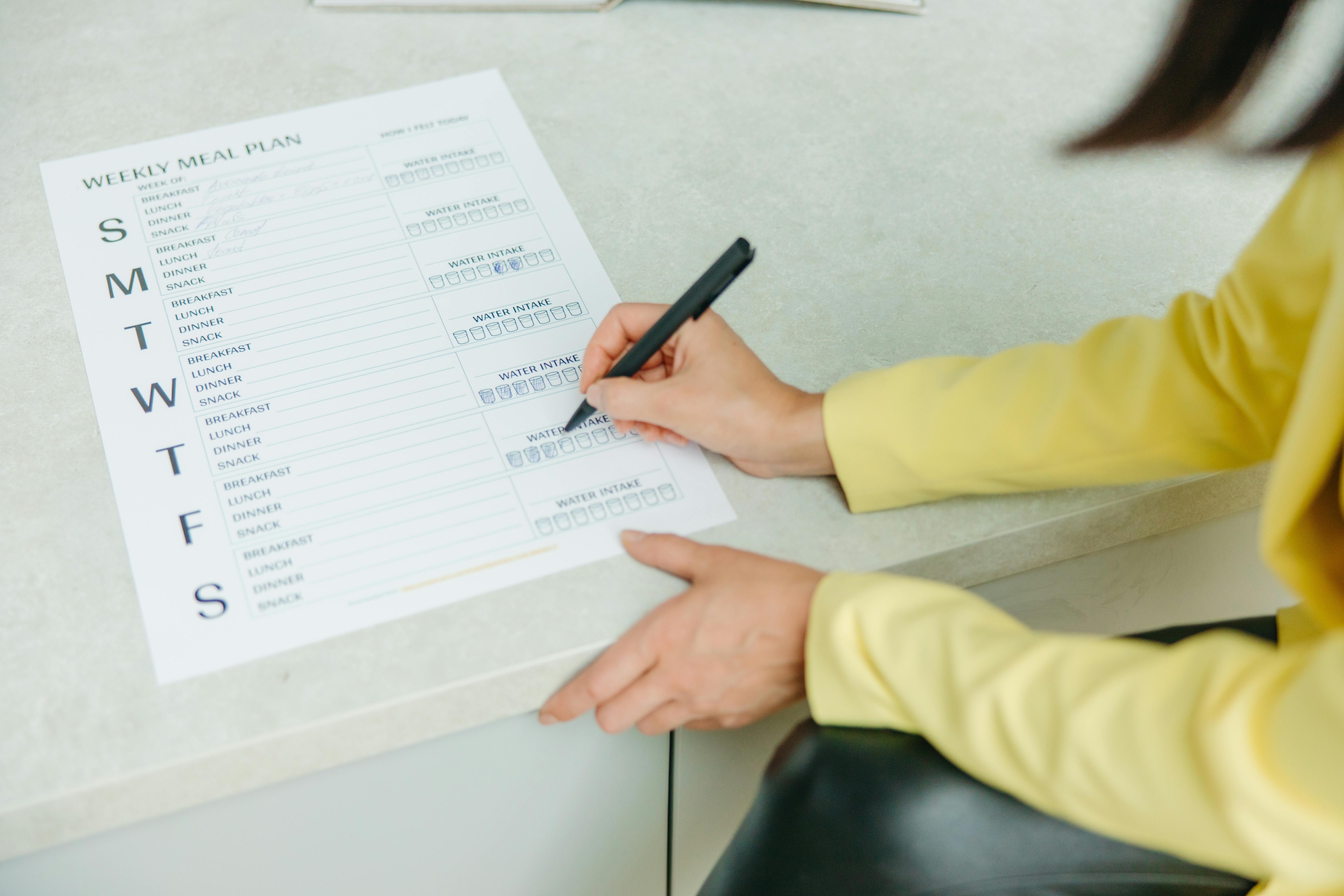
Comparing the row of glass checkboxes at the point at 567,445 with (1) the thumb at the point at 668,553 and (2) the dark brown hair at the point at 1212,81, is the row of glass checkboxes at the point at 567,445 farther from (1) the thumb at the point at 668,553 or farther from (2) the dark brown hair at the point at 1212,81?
(2) the dark brown hair at the point at 1212,81

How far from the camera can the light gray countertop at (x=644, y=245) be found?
1.69 ft

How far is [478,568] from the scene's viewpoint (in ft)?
1.82

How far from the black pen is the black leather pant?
0.25 meters

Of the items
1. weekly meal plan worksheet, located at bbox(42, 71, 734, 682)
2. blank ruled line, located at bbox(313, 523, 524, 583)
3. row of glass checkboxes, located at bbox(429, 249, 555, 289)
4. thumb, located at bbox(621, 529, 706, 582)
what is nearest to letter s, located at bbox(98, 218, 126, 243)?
weekly meal plan worksheet, located at bbox(42, 71, 734, 682)

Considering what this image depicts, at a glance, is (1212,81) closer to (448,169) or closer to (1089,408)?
(1089,408)

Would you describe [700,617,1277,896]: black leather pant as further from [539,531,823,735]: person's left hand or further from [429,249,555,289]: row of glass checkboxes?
[429,249,555,289]: row of glass checkboxes

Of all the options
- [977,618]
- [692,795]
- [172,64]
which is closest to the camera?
[977,618]

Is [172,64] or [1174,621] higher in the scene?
[172,64]

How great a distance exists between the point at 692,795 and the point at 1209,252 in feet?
1.85

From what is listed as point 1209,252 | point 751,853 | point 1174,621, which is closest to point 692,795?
point 751,853

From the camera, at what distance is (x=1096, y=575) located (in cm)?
68

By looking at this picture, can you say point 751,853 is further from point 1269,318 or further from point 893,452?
Result: point 1269,318

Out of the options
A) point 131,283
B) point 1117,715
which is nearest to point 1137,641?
point 1117,715

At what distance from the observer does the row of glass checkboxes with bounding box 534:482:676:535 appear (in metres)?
0.58
